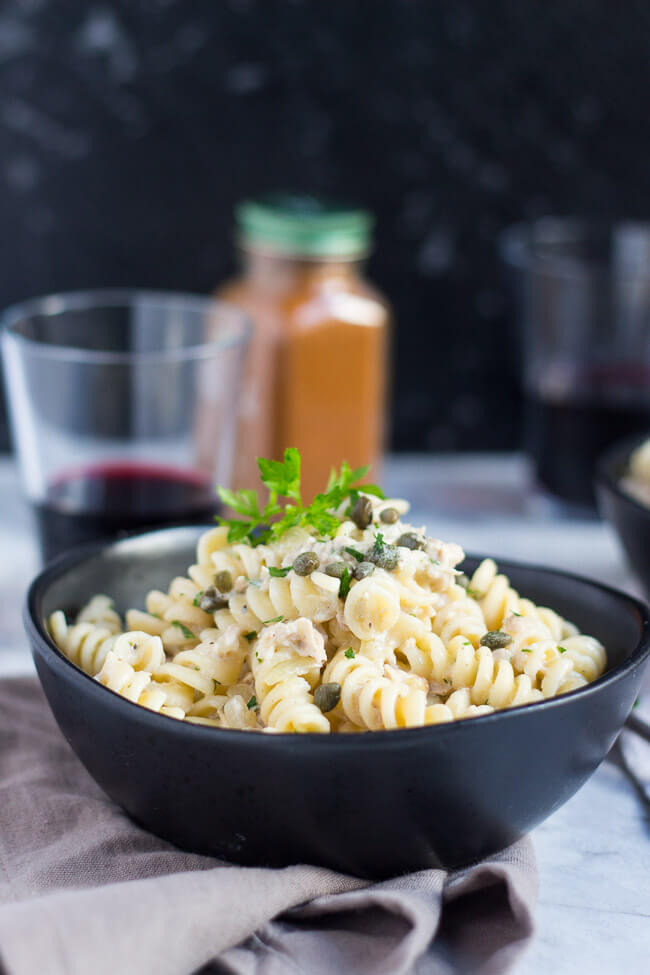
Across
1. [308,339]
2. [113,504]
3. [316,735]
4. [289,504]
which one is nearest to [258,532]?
[289,504]

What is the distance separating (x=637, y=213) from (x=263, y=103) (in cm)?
91

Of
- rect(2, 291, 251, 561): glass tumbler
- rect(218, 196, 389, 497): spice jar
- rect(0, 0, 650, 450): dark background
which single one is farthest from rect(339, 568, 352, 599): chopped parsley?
rect(0, 0, 650, 450): dark background

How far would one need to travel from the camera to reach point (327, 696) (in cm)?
119

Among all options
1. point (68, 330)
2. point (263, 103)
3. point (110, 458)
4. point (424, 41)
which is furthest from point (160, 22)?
point (110, 458)

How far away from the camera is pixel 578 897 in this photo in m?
1.24

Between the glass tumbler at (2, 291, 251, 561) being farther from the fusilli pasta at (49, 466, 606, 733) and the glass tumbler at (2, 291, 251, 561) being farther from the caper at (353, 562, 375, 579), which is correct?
the caper at (353, 562, 375, 579)

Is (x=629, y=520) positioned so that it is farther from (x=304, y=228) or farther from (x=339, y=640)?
(x=304, y=228)

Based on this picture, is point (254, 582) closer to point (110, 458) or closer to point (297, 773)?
point (297, 773)

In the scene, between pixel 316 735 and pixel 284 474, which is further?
pixel 284 474

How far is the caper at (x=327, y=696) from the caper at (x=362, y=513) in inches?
8.5

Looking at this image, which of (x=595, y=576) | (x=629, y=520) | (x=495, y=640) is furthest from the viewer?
(x=595, y=576)

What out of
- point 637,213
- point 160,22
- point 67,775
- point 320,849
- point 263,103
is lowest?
point 67,775

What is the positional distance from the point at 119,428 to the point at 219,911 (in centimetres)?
110

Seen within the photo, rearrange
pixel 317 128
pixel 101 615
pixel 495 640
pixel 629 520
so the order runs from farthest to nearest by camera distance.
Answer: pixel 317 128
pixel 629 520
pixel 101 615
pixel 495 640
